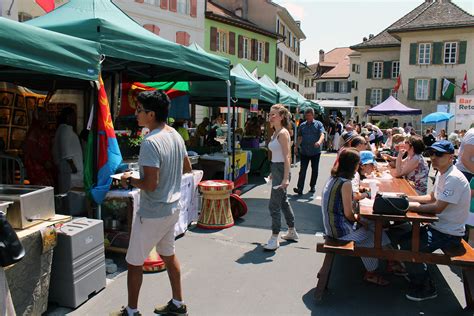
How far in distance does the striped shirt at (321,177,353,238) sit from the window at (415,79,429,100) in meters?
33.5

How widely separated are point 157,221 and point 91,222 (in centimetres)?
99

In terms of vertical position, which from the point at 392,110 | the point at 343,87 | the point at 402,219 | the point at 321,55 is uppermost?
the point at 321,55

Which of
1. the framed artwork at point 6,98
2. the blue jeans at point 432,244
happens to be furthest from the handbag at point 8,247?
the framed artwork at point 6,98

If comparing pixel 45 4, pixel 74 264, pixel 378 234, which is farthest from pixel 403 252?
pixel 45 4

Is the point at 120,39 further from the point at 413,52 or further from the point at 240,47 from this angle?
the point at 413,52

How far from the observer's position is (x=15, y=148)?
6277mm

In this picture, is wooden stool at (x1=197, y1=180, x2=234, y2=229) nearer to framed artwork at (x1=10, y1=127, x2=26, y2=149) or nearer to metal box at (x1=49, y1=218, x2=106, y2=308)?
metal box at (x1=49, y1=218, x2=106, y2=308)

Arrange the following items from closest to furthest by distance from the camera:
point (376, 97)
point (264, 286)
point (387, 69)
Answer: point (264, 286), point (387, 69), point (376, 97)

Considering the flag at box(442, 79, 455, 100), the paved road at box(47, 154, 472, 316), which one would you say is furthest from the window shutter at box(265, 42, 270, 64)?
the paved road at box(47, 154, 472, 316)

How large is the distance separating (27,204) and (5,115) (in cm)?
347

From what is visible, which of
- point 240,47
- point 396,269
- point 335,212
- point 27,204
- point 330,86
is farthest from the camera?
point 330,86

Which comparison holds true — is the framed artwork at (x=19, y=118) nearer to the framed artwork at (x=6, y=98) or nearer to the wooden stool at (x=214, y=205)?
the framed artwork at (x=6, y=98)

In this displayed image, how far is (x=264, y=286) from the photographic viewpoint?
4.24 metres

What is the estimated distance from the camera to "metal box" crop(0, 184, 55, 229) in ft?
10.6
